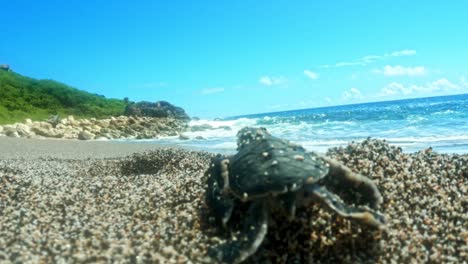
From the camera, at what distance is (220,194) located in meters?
3.61

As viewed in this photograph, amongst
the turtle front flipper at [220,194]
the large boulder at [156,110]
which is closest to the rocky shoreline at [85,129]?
the large boulder at [156,110]

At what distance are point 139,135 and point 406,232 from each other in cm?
2310

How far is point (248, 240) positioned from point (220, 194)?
0.64m

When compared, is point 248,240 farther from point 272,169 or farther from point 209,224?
point 209,224

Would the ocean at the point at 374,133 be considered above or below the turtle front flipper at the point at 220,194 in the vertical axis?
below

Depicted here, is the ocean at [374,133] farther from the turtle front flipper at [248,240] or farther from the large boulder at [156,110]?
the large boulder at [156,110]

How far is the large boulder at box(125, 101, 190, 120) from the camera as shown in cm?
4412

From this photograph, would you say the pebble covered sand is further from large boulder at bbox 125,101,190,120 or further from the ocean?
large boulder at bbox 125,101,190,120

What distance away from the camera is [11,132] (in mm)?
19953

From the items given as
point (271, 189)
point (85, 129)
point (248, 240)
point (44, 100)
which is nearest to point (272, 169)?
point (271, 189)

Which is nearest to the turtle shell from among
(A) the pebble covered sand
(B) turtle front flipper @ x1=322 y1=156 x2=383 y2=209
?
(B) turtle front flipper @ x1=322 y1=156 x2=383 y2=209

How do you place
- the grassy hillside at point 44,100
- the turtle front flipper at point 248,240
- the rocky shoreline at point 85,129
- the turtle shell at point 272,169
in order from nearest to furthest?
the turtle front flipper at point 248,240 < the turtle shell at point 272,169 < the rocky shoreline at point 85,129 < the grassy hillside at point 44,100

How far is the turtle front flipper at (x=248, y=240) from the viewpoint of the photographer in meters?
2.99

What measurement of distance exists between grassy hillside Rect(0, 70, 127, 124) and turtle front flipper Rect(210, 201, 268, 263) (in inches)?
1202
